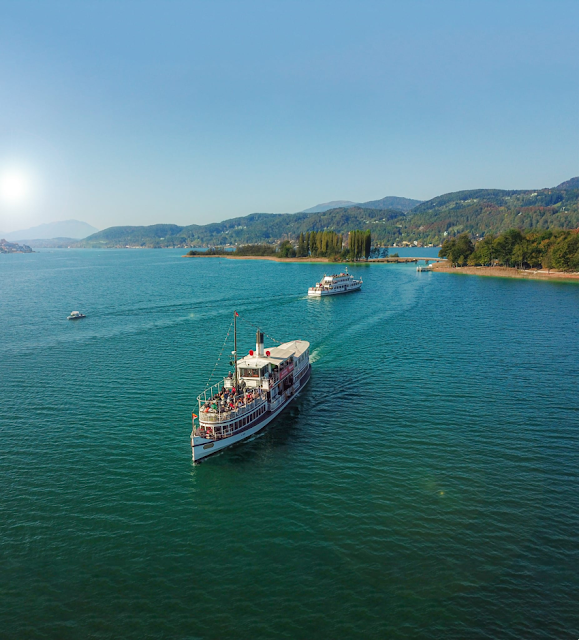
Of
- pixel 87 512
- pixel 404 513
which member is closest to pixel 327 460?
pixel 404 513

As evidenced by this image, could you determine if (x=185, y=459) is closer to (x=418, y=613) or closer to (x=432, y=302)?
(x=418, y=613)

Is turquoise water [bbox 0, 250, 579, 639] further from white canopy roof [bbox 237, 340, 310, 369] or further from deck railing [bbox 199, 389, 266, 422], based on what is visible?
white canopy roof [bbox 237, 340, 310, 369]

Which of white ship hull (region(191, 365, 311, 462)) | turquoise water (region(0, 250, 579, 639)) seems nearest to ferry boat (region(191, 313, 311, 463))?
white ship hull (region(191, 365, 311, 462))

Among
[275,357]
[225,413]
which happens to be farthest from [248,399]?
[275,357]

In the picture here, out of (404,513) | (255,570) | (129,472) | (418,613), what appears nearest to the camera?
(418,613)

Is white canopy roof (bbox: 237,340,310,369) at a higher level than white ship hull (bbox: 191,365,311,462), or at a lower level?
higher
